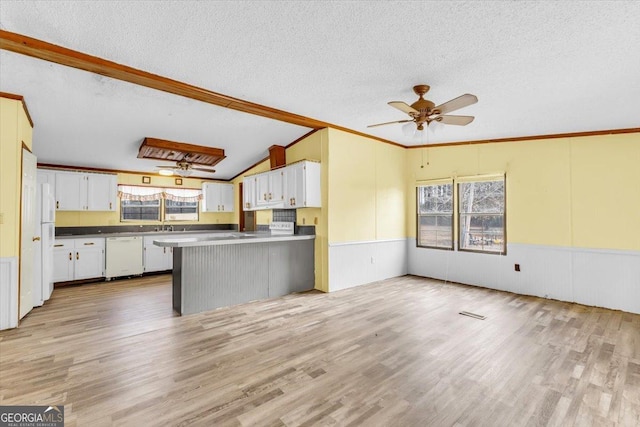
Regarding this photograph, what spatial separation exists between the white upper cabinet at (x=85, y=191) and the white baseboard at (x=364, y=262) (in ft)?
15.8

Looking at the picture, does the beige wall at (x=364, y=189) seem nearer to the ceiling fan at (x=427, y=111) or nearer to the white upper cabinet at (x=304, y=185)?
the white upper cabinet at (x=304, y=185)

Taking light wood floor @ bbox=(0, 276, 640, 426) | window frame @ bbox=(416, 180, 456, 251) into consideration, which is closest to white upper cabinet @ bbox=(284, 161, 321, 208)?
light wood floor @ bbox=(0, 276, 640, 426)

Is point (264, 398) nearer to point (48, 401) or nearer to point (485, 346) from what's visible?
point (48, 401)

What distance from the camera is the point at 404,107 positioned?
2.99 m

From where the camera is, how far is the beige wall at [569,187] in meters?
3.96

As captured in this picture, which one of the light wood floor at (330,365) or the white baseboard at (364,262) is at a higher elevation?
the white baseboard at (364,262)

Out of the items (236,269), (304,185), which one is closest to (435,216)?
(304,185)

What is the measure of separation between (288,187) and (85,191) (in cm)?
419

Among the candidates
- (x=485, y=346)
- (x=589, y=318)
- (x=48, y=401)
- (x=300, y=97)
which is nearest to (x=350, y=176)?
(x=300, y=97)

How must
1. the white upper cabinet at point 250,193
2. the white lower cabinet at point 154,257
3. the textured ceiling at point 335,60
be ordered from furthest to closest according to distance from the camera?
the white lower cabinet at point 154,257, the white upper cabinet at point 250,193, the textured ceiling at point 335,60

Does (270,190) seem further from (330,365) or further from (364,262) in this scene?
(330,365)

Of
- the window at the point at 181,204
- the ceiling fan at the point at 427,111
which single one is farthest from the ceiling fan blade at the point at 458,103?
the window at the point at 181,204

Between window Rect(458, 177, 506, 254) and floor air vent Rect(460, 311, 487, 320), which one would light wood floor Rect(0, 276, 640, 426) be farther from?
window Rect(458, 177, 506, 254)

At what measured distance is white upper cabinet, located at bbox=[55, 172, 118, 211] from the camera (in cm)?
570
